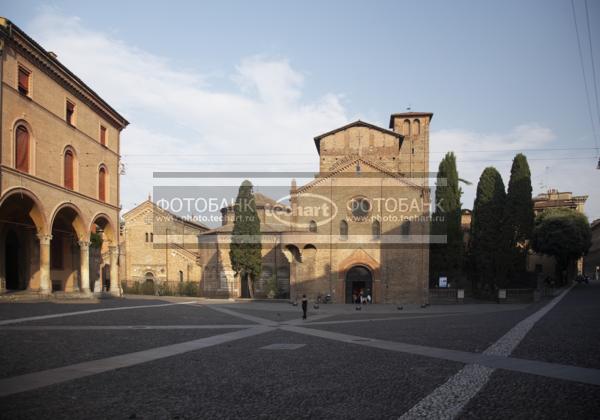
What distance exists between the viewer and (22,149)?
862 inches

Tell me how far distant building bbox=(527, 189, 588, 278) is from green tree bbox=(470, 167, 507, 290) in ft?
65.4

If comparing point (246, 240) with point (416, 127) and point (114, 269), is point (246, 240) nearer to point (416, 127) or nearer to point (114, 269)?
point (114, 269)

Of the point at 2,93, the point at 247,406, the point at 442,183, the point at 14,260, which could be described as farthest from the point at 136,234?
the point at 247,406

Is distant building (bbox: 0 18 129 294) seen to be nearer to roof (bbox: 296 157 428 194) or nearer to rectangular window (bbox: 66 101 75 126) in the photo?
rectangular window (bbox: 66 101 75 126)

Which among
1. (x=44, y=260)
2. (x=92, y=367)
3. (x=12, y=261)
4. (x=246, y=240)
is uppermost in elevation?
(x=246, y=240)

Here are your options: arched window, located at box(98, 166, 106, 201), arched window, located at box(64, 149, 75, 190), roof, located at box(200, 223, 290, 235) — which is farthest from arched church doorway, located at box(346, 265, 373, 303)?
arched window, located at box(64, 149, 75, 190)

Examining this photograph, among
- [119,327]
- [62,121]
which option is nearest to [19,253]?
[62,121]

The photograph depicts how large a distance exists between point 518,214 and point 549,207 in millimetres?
29989

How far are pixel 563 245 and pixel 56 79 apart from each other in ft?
155

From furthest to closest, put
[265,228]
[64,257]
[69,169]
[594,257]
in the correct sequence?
[594,257] < [265,228] < [64,257] < [69,169]

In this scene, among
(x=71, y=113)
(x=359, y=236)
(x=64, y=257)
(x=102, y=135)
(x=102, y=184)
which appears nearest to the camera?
(x=71, y=113)

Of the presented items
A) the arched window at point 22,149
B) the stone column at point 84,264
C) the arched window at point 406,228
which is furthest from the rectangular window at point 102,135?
the arched window at point 406,228

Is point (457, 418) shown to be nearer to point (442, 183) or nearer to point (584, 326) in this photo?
point (584, 326)

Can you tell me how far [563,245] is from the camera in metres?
47.0
